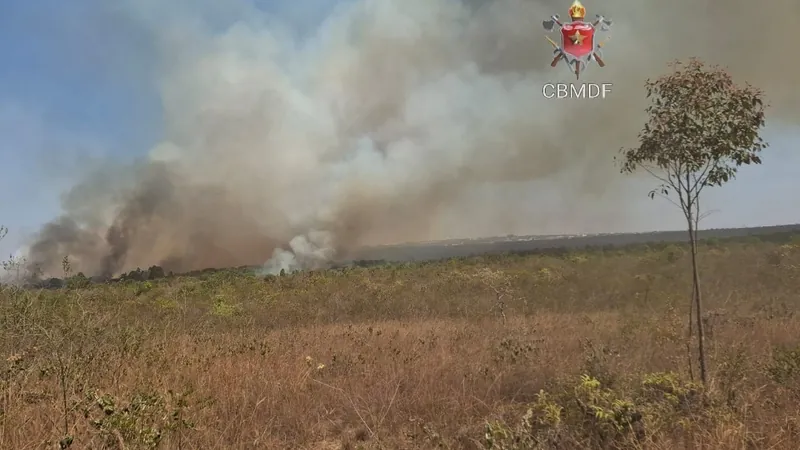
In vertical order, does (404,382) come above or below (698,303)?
below

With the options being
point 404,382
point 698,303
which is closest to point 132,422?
point 404,382

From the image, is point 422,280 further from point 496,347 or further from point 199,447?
point 199,447

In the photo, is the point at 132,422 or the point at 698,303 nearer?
the point at 132,422

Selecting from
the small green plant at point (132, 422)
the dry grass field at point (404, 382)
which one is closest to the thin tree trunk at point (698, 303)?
the dry grass field at point (404, 382)

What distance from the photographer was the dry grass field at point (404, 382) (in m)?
3.85

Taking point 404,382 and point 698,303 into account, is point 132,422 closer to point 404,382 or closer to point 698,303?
point 404,382

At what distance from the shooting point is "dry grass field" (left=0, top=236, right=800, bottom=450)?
385 cm

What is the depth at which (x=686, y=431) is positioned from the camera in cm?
398

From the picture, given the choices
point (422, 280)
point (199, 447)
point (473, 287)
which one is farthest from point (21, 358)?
point (422, 280)

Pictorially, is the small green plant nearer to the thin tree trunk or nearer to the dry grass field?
the dry grass field

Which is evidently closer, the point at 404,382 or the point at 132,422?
the point at 132,422

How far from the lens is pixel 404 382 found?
6156 millimetres

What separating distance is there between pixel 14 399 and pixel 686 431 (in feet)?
19.2

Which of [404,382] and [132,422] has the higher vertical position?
[132,422]
